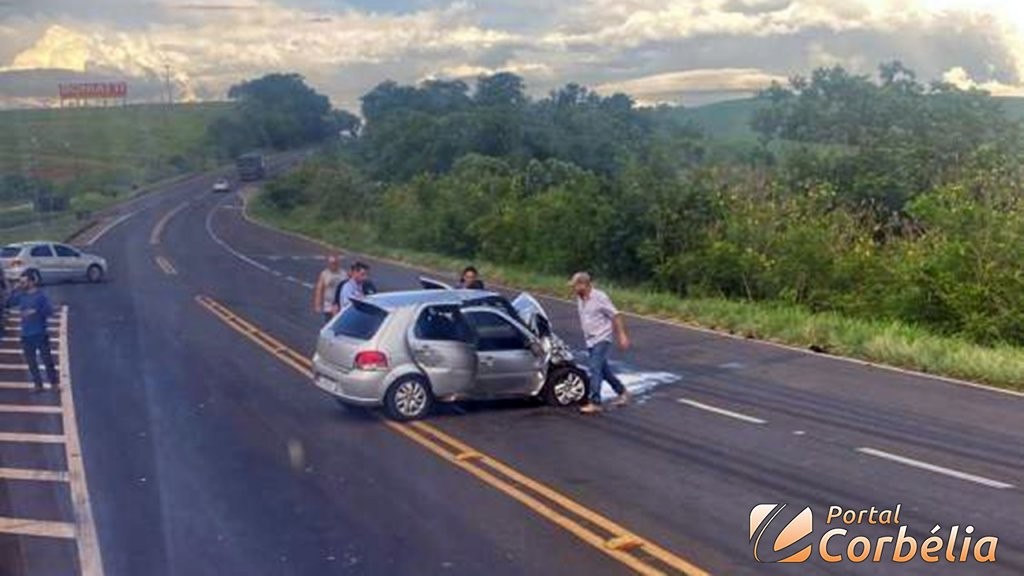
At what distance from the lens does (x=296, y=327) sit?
79.6 ft

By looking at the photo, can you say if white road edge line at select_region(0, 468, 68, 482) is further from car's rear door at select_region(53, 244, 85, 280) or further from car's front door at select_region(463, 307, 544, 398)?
car's rear door at select_region(53, 244, 85, 280)

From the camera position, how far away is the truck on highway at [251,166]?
7369 cm

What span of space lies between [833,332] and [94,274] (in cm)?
2476

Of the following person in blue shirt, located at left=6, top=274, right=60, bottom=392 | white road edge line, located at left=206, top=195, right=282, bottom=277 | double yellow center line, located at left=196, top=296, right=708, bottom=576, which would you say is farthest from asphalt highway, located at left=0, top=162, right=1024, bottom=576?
white road edge line, located at left=206, top=195, right=282, bottom=277

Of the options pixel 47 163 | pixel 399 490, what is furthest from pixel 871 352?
pixel 47 163

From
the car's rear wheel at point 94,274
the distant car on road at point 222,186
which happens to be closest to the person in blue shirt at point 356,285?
the car's rear wheel at point 94,274

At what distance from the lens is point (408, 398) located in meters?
14.2

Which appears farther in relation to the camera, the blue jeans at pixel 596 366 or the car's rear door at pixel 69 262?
the car's rear door at pixel 69 262

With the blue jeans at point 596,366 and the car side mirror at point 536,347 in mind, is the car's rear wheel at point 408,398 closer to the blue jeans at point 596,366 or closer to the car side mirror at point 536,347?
the car side mirror at point 536,347

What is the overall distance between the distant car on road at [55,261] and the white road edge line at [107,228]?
1456 cm

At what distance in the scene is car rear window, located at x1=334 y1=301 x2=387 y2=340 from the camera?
47.5ft

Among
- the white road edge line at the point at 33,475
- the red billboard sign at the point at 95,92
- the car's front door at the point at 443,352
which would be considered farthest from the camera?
the red billboard sign at the point at 95,92

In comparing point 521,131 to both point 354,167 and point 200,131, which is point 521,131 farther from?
point 200,131

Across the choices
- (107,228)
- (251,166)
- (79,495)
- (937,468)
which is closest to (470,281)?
(79,495)
